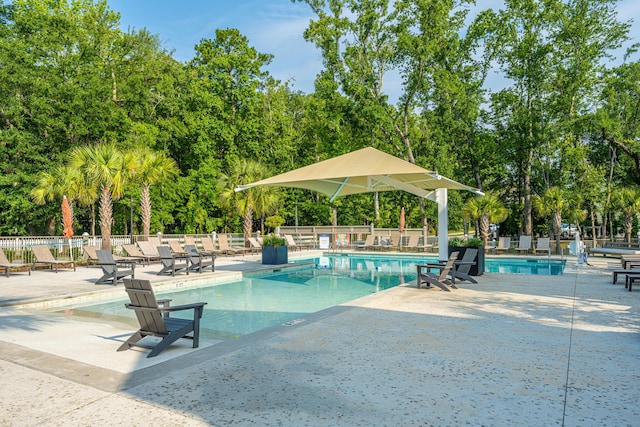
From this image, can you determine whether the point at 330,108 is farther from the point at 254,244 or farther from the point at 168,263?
the point at 168,263

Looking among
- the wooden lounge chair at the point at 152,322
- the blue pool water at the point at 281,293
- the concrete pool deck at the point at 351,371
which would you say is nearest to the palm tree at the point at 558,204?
the blue pool water at the point at 281,293

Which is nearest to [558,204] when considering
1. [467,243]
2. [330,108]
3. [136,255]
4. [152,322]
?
[467,243]

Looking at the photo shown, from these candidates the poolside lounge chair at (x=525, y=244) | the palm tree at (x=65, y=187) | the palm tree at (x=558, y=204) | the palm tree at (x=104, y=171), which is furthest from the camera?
the palm tree at (x=558, y=204)

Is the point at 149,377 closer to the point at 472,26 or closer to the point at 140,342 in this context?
the point at 140,342

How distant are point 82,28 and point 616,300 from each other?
33.0 metres

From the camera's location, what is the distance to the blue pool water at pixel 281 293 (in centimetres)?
759

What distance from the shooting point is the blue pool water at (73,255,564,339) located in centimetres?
759

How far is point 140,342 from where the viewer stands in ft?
17.9

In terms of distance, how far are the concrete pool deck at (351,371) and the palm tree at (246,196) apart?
55.1ft

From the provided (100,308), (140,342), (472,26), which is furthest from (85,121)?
(140,342)

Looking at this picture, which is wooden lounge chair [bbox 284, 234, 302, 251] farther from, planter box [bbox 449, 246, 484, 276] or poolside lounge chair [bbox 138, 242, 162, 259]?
planter box [bbox 449, 246, 484, 276]

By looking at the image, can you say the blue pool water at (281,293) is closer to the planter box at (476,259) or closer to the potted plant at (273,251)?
the potted plant at (273,251)

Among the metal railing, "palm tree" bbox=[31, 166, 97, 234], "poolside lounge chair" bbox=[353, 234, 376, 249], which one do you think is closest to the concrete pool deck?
the metal railing

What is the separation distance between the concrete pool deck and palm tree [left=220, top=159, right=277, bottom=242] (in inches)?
661
